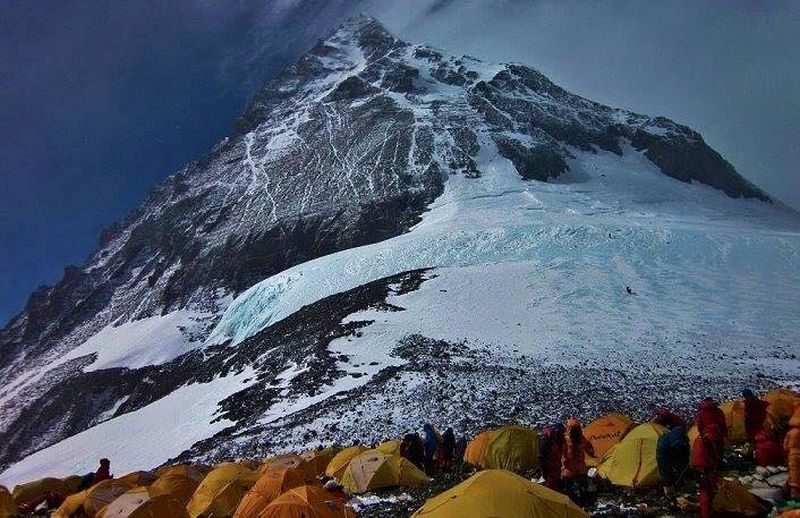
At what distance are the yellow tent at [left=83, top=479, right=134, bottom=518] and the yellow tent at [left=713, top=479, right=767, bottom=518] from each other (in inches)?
631

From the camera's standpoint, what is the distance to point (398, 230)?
8062 centimetres

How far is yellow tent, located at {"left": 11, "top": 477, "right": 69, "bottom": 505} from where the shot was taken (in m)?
22.0

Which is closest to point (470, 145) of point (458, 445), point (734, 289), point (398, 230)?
point (398, 230)

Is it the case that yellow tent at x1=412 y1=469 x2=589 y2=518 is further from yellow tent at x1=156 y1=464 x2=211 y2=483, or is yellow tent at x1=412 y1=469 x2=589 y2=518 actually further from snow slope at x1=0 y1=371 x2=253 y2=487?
snow slope at x1=0 y1=371 x2=253 y2=487

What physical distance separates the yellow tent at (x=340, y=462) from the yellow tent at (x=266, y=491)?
310 cm

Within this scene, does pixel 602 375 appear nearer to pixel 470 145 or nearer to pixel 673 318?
pixel 673 318

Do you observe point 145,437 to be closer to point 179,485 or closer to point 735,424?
point 179,485

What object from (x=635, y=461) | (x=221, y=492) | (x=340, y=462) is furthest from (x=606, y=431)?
(x=221, y=492)

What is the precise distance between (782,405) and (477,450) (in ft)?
30.6

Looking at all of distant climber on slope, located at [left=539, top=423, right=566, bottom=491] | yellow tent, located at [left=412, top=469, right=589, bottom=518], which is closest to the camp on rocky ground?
yellow tent, located at [left=412, top=469, right=589, bottom=518]

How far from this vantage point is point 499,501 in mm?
8695

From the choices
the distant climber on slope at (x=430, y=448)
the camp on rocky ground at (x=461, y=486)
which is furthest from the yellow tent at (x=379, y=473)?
the distant climber on slope at (x=430, y=448)

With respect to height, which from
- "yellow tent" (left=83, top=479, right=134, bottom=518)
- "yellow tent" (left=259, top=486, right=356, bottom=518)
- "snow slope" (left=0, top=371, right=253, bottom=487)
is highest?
"yellow tent" (left=259, top=486, right=356, bottom=518)

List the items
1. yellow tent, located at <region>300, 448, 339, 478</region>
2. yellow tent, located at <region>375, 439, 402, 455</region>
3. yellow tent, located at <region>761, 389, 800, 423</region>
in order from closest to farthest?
yellow tent, located at <region>761, 389, 800, 423</region>, yellow tent, located at <region>375, 439, 402, 455</region>, yellow tent, located at <region>300, 448, 339, 478</region>
